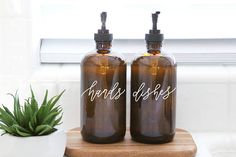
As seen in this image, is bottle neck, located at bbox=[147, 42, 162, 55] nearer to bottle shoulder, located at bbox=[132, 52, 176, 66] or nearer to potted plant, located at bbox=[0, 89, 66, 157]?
bottle shoulder, located at bbox=[132, 52, 176, 66]

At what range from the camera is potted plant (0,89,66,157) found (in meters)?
0.75

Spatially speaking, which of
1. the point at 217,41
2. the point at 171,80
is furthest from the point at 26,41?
the point at 217,41

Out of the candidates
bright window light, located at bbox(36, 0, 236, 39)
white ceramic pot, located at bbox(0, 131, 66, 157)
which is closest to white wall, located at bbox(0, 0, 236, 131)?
bright window light, located at bbox(36, 0, 236, 39)

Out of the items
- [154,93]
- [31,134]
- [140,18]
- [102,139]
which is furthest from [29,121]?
[140,18]

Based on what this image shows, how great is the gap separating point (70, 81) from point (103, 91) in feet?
0.57

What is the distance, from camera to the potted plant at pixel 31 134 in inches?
29.6

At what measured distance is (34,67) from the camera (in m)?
1.02

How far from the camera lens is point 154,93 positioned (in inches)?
34.3

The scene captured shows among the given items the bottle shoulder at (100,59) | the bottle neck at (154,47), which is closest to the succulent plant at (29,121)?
the bottle shoulder at (100,59)

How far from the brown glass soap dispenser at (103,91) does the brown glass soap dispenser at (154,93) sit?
4 cm

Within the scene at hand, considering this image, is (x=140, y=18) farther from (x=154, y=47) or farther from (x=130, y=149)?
(x=130, y=149)

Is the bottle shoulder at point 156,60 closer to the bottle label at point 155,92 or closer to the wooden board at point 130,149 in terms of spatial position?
the bottle label at point 155,92

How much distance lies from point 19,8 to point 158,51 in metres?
0.36

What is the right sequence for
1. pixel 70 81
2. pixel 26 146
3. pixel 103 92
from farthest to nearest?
1. pixel 70 81
2. pixel 103 92
3. pixel 26 146
